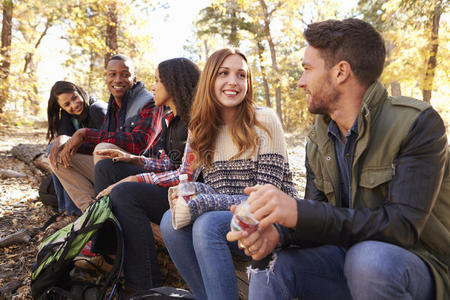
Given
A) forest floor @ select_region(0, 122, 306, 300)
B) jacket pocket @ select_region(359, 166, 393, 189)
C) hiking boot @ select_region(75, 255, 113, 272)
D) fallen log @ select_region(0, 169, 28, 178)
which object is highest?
jacket pocket @ select_region(359, 166, 393, 189)

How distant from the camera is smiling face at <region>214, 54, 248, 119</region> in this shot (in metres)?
2.27

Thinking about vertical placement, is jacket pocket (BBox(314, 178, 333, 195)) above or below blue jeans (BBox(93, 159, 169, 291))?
above

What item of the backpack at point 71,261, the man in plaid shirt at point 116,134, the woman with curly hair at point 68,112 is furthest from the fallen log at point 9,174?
the backpack at point 71,261

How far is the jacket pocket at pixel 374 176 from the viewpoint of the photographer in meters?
1.36

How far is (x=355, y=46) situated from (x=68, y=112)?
12.0 feet

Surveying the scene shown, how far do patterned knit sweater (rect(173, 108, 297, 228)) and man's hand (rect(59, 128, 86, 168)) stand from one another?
5.76 ft

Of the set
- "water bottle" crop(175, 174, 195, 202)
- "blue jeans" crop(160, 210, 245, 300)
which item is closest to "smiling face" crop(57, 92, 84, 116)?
"water bottle" crop(175, 174, 195, 202)

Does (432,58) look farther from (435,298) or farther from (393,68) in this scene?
(435,298)

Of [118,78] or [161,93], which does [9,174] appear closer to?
[118,78]

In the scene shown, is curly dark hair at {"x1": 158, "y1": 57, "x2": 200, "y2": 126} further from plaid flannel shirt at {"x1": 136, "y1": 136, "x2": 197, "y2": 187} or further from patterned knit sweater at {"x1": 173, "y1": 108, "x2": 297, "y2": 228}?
patterned knit sweater at {"x1": 173, "y1": 108, "x2": 297, "y2": 228}

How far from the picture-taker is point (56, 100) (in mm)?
4184

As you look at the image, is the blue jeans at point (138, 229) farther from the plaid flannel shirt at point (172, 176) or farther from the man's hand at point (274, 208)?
the man's hand at point (274, 208)

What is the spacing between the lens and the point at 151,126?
3490 millimetres

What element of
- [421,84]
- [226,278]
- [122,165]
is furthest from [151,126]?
[421,84]
